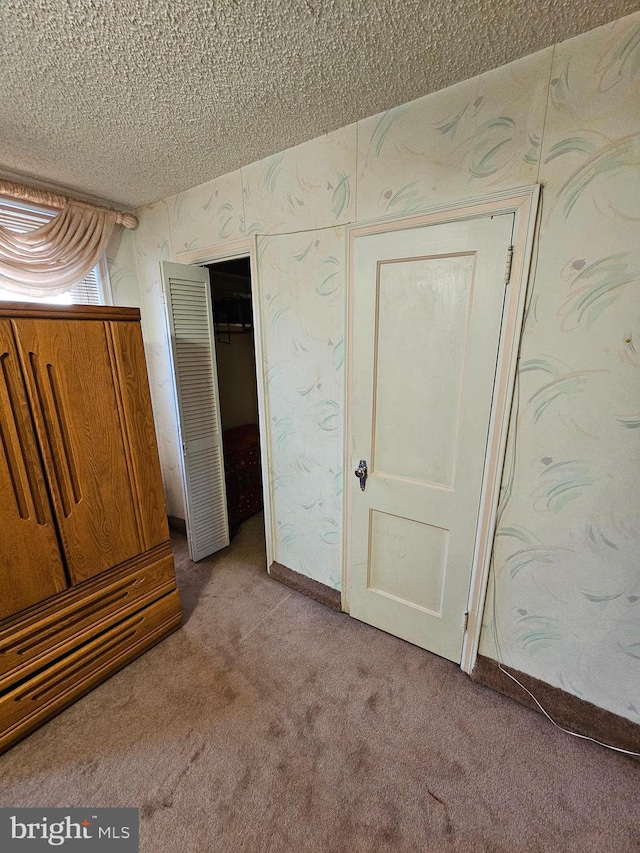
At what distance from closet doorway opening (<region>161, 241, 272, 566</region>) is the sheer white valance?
2.02ft

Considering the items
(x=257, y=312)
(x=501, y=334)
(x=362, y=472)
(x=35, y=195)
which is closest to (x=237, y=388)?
(x=257, y=312)

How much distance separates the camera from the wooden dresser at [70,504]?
4.30 ft

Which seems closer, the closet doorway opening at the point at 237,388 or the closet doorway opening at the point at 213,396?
the closet doorway opening at the point at 213,396

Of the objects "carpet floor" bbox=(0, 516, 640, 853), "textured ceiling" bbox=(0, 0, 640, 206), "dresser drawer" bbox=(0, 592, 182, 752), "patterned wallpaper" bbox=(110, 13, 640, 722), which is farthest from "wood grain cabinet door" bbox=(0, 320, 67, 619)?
"patterned wallpaper" bbox=(110, 13, 640, 722)

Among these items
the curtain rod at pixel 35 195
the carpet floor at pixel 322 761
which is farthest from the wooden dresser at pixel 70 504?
the curtain rod at pixel 35 195

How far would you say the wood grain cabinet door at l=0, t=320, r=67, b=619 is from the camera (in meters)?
1.27

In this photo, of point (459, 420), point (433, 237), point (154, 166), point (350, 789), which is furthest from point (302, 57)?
point (350, 789)

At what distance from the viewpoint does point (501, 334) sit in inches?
51.8

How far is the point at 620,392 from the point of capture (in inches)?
45.8

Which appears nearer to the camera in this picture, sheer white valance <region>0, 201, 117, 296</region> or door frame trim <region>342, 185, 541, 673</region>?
door frame trim <region>342, 185, 541, 673</region>

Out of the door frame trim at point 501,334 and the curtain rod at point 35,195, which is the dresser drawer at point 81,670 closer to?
the door frame trim at point 501,334

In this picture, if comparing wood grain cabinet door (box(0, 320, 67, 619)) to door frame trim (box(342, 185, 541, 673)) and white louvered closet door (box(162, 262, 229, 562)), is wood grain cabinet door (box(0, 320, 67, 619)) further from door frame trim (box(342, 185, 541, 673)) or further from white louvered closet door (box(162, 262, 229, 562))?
door frame trim (box(342, 185, 541, 673))

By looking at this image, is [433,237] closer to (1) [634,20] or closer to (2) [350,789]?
(1) [634,20]

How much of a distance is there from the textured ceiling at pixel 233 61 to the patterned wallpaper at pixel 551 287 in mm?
114
